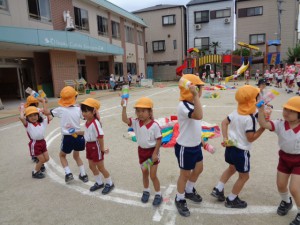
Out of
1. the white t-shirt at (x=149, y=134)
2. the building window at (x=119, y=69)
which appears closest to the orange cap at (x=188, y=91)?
the white t-shirt at (x=149, y=134)

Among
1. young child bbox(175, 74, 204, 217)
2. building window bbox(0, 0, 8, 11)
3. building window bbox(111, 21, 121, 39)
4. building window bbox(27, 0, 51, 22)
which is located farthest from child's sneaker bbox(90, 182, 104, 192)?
building window bbox(111, 21, 121, 39)

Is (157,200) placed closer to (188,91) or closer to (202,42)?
(188,91)

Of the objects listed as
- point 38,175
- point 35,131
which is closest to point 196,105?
point 35,131

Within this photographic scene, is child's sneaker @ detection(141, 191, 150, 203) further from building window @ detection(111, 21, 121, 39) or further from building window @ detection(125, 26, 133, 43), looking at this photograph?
building window @ detection(125, 26, 133, 43)

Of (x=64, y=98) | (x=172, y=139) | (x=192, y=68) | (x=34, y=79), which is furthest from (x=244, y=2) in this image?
(x=64, y=98)

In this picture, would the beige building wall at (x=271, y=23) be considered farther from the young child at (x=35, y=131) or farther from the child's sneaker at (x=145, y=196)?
the child's sneaker at (x=145, y=196)

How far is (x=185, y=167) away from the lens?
2906 millimetres

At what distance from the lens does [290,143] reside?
260 centimetres

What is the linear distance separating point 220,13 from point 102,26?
19714 mm

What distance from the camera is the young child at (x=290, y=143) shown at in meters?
2.58

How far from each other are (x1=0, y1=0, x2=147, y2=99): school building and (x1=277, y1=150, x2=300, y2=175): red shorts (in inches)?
492

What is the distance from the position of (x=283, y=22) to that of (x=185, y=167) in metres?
36.5

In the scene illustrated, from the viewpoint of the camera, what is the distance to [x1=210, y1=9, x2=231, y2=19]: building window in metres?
33.7

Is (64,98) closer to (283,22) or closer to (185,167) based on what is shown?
(185,167)
